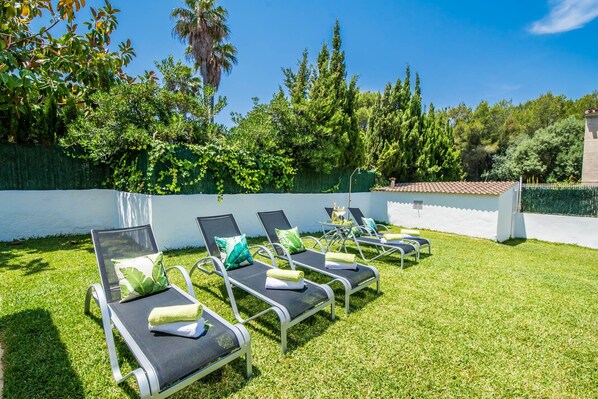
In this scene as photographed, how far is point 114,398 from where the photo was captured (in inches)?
93.3

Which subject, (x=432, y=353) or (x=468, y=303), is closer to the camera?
(x=432, y=353)

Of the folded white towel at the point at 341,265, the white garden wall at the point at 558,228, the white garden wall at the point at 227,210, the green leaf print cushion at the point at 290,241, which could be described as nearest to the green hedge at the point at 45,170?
the white garden wall at the point at 227,210

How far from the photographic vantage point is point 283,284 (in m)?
3.70

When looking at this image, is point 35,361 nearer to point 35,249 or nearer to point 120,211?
point 35,249

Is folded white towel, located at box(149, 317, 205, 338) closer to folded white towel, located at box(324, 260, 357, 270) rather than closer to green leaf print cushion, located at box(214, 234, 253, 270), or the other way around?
green leaf print cushion, located at box(214, 234, 253, 270)

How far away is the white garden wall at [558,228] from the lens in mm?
10414

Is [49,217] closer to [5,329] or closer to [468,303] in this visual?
[5,329]

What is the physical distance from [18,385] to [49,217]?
27.6 feet

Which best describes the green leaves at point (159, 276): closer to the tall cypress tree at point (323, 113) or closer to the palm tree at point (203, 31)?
the tall cypress tree at point (323, 113)

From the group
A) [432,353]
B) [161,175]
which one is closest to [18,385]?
[432,353]

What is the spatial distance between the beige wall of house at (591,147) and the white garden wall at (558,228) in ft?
39.0

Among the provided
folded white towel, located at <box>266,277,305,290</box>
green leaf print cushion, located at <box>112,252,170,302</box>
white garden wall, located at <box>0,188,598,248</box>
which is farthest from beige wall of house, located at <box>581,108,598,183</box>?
green leaf print cushion, located at <box>112,252,170,302</box>

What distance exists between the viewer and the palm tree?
47.2 ft

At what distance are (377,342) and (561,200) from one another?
1277cm
